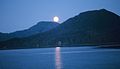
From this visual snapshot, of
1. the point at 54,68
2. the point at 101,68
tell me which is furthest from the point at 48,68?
the point at 101,68

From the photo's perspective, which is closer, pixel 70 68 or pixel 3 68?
pixel 70 68

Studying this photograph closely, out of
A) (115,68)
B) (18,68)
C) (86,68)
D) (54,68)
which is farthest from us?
(18,68)

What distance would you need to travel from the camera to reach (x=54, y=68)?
3986 inches

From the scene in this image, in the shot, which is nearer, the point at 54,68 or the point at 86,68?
the point at 86,68

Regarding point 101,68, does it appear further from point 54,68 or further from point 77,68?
point 54,68

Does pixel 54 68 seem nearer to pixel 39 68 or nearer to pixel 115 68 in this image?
pixel 39 68

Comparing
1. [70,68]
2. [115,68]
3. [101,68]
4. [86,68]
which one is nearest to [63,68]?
[70,68]

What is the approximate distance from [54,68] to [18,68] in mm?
18686

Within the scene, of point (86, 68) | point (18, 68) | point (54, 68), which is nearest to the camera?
point (86, 68)

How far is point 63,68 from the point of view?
98.1 meters

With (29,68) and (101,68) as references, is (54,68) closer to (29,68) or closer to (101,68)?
(29,68)

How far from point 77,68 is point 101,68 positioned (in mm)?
10111

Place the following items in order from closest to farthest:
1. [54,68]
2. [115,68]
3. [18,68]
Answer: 1. [115,68]
2. [54,68]
3. [18,68]

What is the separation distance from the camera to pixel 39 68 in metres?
104
